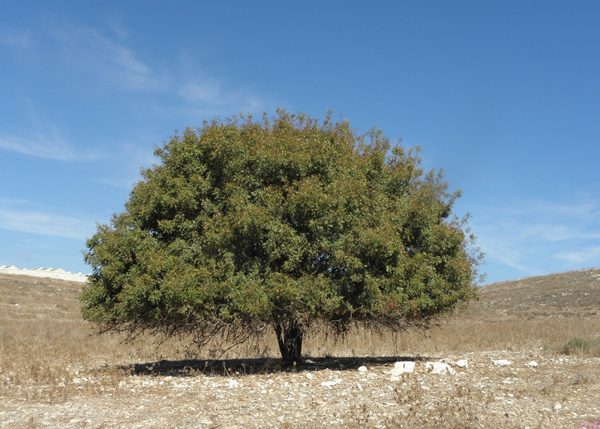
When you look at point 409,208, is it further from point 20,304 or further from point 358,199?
point 20,304

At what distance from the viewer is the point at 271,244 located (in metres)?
13.7

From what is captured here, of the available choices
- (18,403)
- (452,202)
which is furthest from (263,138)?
(452,202)

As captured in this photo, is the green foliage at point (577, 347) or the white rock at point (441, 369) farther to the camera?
the green foliage at point (577, 347)

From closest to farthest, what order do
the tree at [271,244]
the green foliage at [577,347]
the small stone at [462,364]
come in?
the tree at [271,244], the small stone at [462,364], the green foliage at [577,347]

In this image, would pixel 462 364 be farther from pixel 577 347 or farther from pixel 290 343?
pixel 577 347

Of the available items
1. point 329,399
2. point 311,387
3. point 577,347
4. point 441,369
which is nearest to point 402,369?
point 441,369

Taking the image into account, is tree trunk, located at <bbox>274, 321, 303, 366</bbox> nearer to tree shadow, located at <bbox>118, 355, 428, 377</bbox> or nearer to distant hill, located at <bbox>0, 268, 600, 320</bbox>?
tree shadow, located at <bbox>118, 355, 428, 377</bbox>

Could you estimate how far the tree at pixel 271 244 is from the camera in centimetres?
1371

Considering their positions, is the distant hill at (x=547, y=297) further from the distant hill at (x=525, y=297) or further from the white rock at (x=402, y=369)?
the white rock at (x=402, y=369)

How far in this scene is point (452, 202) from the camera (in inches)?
1183

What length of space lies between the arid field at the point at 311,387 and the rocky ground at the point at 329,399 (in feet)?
0.11

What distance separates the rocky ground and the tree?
68.5 inches

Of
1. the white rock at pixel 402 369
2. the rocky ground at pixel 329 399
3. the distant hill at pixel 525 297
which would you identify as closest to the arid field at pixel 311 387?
the rocky ground at pixel 329 399

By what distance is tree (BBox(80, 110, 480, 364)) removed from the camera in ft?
45.0
